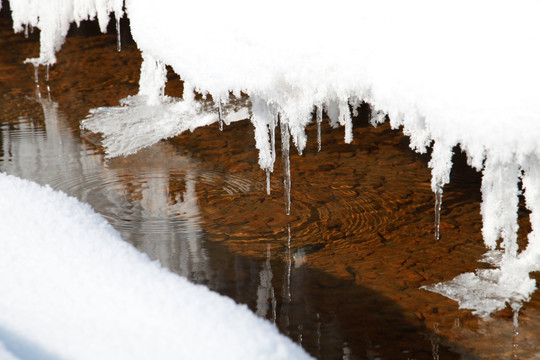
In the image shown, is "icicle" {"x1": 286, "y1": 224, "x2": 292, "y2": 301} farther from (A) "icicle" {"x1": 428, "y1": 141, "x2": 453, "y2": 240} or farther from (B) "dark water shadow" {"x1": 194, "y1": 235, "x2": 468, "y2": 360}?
(A) "icicle" {"x1": 428, "y1": 141, "x2": 453, "y2": 240}

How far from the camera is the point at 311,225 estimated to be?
4.06 m

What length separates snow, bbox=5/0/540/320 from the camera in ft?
7.55

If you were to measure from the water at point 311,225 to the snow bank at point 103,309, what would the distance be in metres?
1.47

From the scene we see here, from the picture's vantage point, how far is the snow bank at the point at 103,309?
4.06 feet

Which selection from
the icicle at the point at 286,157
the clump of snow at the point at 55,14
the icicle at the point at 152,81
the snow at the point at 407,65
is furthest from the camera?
the clump of snow at the point at 55,14

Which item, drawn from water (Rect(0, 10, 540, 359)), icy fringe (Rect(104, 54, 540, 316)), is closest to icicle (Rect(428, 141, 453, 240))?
icy fringe (Rect(104, 54, 540, 316))

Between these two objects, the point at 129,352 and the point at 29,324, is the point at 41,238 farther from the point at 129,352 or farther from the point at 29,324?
the point at 129,352

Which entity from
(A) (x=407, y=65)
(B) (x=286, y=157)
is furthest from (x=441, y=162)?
(B) (x=286, y=157)

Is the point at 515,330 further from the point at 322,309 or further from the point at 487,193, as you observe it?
the point at 322,309

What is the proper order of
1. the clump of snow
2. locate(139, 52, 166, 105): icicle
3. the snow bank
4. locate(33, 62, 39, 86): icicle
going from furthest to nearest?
locate(33, 62, 39, 86): icicle → the clump of snow → locate(139, 52, 166, 105): icicle → the snow bank

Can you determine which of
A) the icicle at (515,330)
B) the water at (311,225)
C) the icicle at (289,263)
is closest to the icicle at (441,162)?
the water at (311,225)

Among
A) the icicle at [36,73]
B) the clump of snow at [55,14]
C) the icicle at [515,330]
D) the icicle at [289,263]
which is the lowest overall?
the icicle at [515,330]

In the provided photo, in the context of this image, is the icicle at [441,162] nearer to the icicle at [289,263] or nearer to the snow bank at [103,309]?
the icicle at [289,263]

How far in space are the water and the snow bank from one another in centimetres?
147
